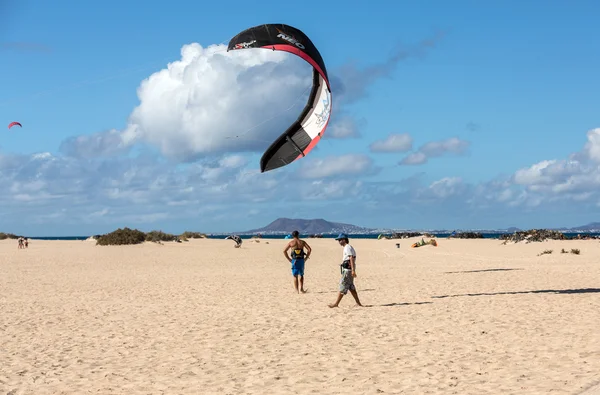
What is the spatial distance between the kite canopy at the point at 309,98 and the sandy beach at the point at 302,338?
4.02 m

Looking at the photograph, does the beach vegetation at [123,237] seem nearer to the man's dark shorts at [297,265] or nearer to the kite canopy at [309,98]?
the kite canopy at [309,98]

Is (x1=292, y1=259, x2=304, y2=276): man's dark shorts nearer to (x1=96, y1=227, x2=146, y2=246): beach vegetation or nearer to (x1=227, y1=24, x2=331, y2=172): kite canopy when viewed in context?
(x1=227, y1=24, x2=331, y2=172): kite canopy

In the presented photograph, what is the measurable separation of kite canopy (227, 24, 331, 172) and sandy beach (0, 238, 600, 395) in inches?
158

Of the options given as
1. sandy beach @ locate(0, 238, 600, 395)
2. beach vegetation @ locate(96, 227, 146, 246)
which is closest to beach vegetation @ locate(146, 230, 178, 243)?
Answer: beach vegetation @ locate(96, 227, 146, 246)

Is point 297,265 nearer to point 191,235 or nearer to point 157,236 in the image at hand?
point 157,236

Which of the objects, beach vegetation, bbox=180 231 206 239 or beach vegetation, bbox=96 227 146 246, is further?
beach vegetation, bbox=180 231 206 239

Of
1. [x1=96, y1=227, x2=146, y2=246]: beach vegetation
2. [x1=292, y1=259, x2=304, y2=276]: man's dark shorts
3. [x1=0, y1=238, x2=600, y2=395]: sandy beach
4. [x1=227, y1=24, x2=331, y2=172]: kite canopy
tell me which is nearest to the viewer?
[x1=0, y1=238, x2=600, y2=395]: sandy beach

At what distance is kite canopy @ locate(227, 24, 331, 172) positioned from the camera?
1564cm

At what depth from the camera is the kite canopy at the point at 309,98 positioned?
15641 millimetres

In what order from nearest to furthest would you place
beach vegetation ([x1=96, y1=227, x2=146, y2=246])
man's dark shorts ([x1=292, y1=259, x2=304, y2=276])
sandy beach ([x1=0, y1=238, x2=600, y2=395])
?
sandy beach ([x1=0, y1=238, x2=600, y2=395]), man's dark shorts ([x1=292, y1=259, x2=304, y2=276]), beach vegetation ([x1=96, y1=227, x2=146, y2=246])

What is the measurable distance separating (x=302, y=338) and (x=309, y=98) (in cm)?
861

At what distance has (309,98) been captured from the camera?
56.9 feet

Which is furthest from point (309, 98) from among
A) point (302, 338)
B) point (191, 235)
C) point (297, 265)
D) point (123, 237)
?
point (191, 235)

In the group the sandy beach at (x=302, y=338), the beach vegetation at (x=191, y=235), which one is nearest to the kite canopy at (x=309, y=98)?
the sandy beach at (x=302, y=338)
